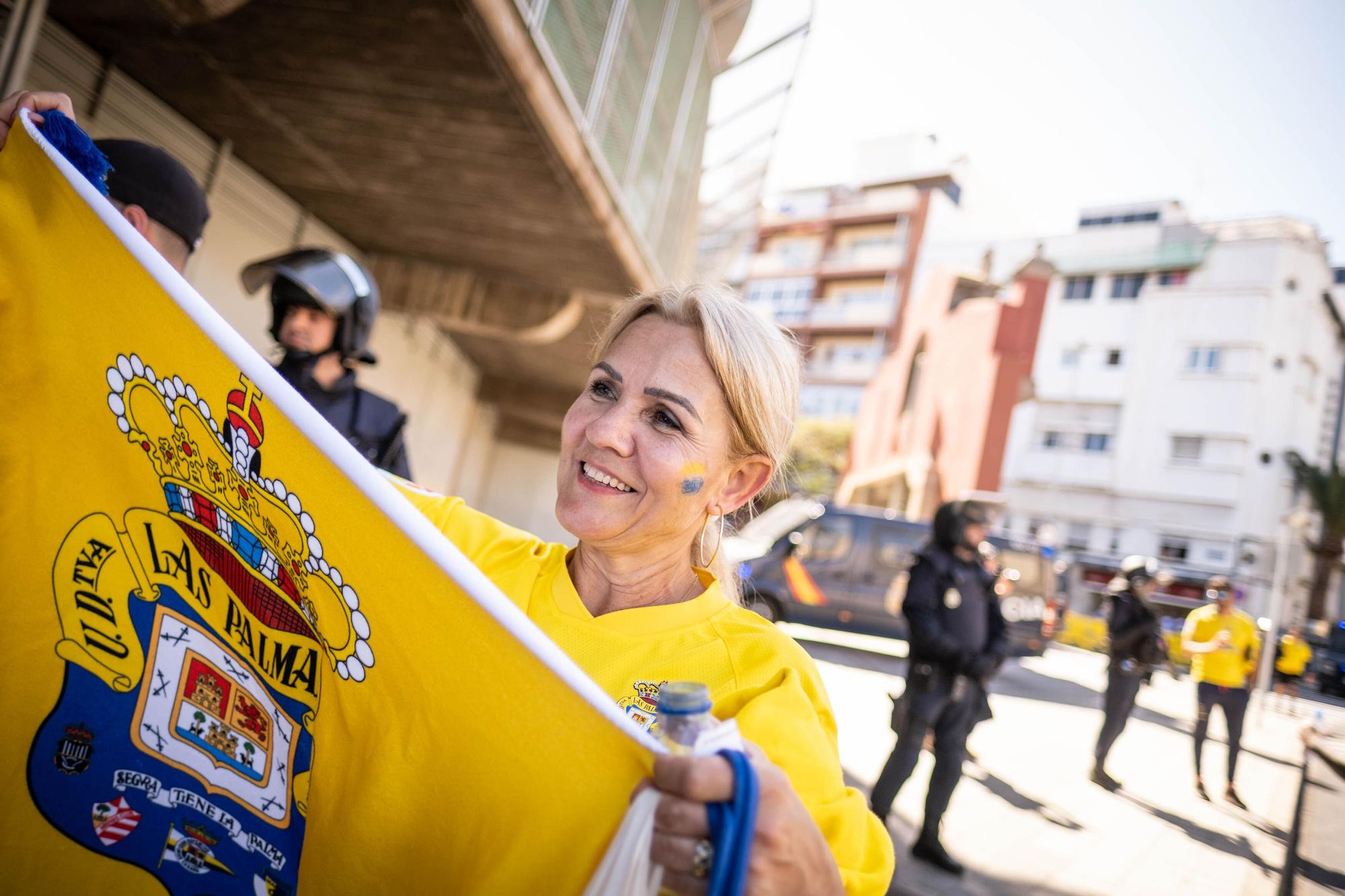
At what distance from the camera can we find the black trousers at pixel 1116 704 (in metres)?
6.71

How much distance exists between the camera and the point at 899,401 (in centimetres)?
2628

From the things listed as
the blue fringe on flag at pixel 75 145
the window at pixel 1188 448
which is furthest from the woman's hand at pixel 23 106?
the window at pixel 1188 448

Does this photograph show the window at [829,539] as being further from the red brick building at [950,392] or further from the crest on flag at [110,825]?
the crest on flag at [110,825]

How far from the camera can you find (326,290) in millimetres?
3180

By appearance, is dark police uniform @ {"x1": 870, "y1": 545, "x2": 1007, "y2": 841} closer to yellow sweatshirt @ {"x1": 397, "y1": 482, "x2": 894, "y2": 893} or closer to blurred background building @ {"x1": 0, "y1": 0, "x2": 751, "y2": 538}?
blurred background building @ {"x1": 0, "y1": 0, "x2": 751, "y2": 538}

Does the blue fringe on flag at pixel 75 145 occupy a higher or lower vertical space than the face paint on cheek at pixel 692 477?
higher

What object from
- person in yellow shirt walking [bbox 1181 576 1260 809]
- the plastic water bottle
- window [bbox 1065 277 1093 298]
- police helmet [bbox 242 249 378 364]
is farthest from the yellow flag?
window [bbox 1065 277 1093 298]

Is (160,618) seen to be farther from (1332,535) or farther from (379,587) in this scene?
(1332,535)

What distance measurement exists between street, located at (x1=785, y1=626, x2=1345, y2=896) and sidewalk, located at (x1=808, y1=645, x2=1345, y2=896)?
0.05ft

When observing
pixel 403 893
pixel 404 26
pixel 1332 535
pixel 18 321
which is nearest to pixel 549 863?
pixel 403 893

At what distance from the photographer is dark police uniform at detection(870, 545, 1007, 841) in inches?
183

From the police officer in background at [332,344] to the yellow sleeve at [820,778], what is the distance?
2.32 m

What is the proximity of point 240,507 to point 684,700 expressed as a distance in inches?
31.8

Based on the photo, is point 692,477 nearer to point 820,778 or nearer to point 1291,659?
point 820,778
